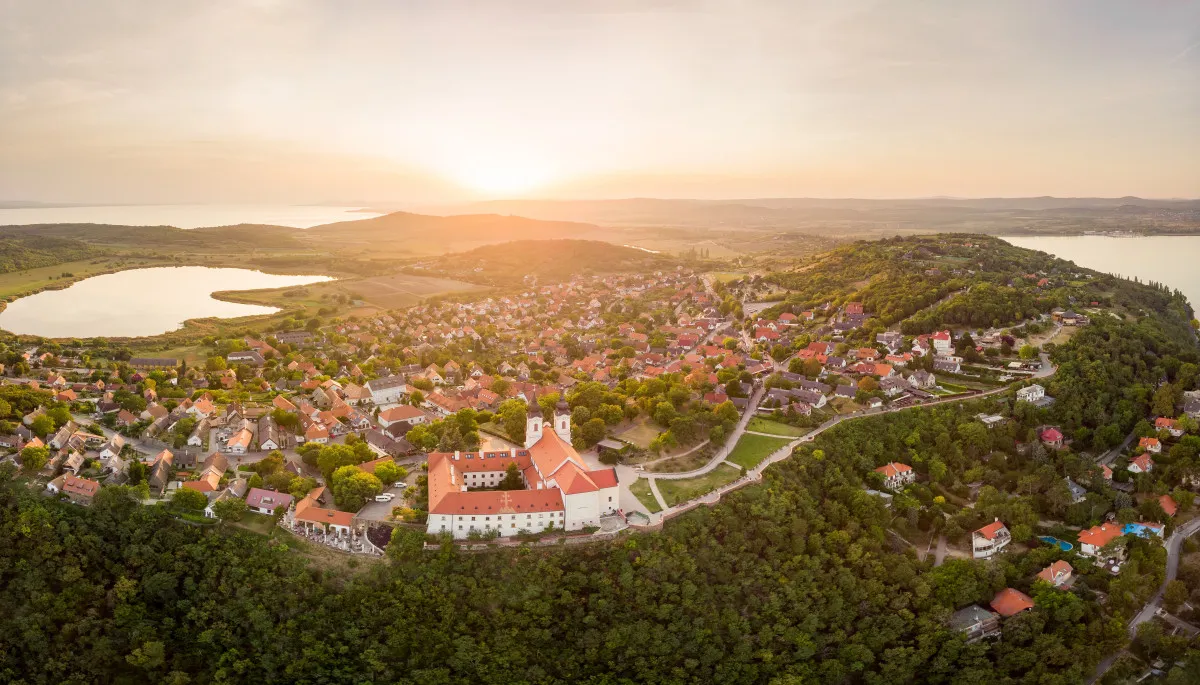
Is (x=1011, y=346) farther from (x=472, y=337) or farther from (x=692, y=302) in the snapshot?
(x=472, y=337)

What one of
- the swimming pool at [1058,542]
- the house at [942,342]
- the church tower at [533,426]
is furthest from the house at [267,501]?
the house at [942,342]

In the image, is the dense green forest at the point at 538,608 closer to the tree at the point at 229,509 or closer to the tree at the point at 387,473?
the tree at the point at 229,509

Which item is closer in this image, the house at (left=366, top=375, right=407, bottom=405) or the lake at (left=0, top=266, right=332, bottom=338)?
the house at (left=366, top=375, right=407, bottom=405)

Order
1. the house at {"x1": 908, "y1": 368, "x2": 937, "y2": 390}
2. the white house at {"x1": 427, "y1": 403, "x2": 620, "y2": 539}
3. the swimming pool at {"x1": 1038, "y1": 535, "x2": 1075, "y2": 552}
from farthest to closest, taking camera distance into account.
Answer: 1. the house at {"x1": 908, "y1": 368, "x2": 937, "y2": 390}
2. the swimming pool at {"x1": 1038, "y1": 535, "x2": 1075, "y2": 552}
3. the white house at {"x1": 427, "y1": 403, "x2": 620, "y2": 539}

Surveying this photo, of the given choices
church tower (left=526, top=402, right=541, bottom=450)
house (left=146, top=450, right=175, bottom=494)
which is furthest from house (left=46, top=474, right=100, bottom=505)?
church tower (left=526, top=402, right=541, bottom=450)

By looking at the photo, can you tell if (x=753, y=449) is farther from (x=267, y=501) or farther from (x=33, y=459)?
(x=33, y=459)

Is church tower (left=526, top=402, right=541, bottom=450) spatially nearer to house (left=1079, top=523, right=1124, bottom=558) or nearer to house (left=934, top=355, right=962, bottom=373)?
house (left=1079, top=523, right=1124, bottom=558)

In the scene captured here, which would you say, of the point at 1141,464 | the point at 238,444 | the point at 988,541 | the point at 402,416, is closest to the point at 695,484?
the point at 988,541
